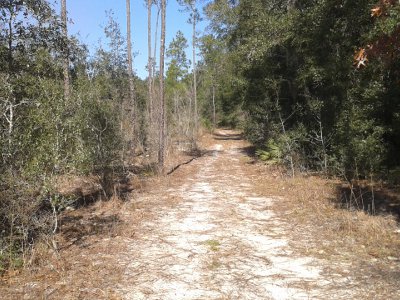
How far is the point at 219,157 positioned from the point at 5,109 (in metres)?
14.4

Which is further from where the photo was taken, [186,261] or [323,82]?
[323,82]

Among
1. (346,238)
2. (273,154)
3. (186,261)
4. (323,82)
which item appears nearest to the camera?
(186,261)

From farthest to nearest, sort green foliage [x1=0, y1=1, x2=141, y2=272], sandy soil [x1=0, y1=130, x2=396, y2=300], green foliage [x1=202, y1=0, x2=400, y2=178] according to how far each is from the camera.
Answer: green foliage [x1=202, y1=0, x2=400, y2=178] < green foliage [x1=0, y1=1, x2=141, y2=272] < sandy soil [x1=0, y1=130, x2=396, y2=300]

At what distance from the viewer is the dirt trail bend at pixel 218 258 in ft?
14.3

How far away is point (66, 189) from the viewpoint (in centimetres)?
1108

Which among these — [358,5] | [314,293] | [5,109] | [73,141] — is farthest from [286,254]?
[358,5]

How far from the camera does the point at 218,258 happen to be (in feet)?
17.7

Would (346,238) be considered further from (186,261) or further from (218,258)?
(186,261)

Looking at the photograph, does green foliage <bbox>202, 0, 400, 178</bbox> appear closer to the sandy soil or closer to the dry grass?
the dry grass

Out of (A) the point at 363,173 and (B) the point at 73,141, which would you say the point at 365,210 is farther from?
(B) the point at 73,141

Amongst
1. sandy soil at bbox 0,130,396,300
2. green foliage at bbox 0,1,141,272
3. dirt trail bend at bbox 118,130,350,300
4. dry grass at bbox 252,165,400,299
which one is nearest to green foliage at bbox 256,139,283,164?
dry grass at bbox 252,165,400,299

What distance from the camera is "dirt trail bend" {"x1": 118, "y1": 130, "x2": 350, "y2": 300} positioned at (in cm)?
436

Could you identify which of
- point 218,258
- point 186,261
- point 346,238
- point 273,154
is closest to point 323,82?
point 273,154

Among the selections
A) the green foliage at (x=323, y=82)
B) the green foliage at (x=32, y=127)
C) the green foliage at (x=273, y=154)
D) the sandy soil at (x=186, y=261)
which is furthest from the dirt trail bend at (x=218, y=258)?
the green foliage at (x=273, y=154)
